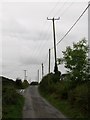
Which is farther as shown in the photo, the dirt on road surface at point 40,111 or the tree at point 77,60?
the tree at point 77,60

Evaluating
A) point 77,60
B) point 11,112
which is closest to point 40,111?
point 11,112

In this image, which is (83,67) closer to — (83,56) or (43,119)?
(83,56)

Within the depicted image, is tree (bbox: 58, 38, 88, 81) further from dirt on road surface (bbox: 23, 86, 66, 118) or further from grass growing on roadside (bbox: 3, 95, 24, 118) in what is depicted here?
grass growing on roadside (bbox: 3, 95, 24, 118)

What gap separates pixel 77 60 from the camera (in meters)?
33.5

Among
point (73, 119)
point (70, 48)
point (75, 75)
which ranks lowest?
point (73, 119)

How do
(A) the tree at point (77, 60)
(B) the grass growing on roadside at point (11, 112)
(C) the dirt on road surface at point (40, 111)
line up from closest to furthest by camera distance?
1. (B) the grass growing on roadside at point (11, 112)
2. (C) the dirt on road surface at point (40, 111)
3. (A) the tree at point (77, 60)

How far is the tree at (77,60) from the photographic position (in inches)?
1300

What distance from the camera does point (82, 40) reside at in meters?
35.2

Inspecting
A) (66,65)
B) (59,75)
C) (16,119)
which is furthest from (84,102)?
(59,75)

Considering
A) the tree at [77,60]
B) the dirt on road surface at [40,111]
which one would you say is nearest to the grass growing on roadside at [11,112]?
the dirt on road surface at [40,111]

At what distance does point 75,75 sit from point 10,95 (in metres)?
6.60

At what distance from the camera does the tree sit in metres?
33.0

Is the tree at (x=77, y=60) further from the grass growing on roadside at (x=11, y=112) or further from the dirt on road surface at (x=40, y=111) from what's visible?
the grass growing on roadside at (x=11, y=112)

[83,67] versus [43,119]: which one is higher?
[83,67]
